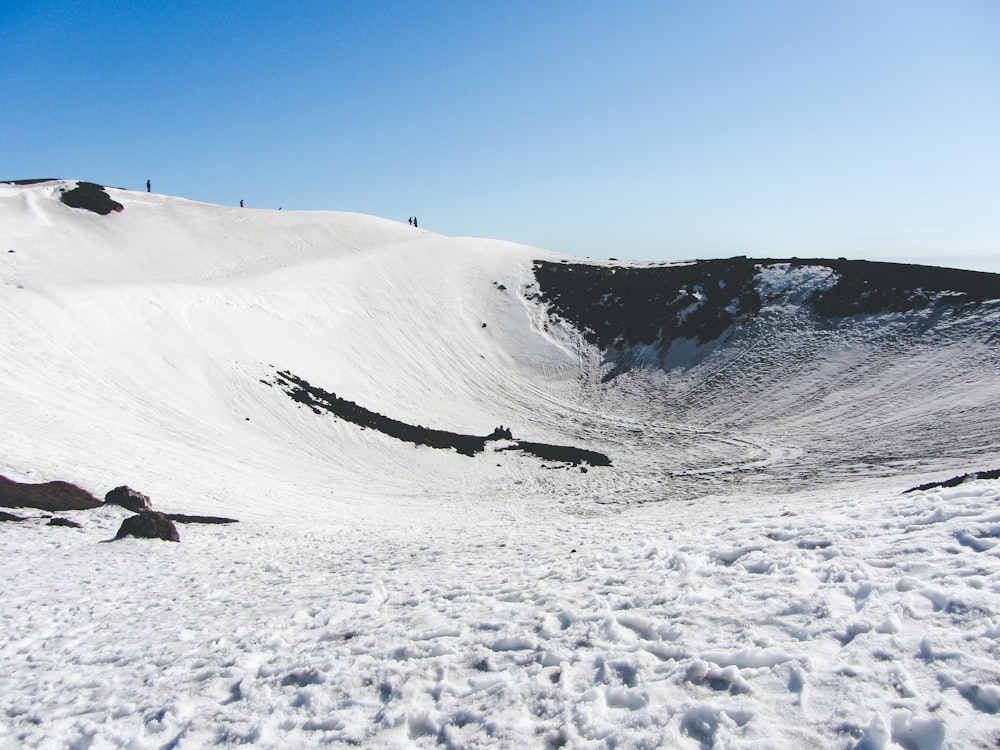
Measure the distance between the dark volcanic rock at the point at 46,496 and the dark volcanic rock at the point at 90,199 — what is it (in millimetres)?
42078

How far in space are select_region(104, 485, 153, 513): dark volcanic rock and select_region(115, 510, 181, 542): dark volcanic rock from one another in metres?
1.60

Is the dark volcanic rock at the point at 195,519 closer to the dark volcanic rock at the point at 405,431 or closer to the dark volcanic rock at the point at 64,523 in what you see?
the dark volcanic rock at the point at 64,523

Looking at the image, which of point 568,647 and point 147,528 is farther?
point 147,528

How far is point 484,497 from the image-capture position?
23.4m

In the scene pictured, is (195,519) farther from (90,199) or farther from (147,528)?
(90,199)

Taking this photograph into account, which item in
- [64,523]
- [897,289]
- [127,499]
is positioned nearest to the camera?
[64,523]

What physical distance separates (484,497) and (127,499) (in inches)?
477

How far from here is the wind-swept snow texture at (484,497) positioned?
17.8ft

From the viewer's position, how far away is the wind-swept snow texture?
5418 mm

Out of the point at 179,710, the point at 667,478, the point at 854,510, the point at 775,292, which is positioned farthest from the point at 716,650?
the point at 775,292

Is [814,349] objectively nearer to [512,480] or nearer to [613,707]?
[512,480]

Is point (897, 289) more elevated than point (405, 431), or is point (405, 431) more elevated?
point (897, 289)

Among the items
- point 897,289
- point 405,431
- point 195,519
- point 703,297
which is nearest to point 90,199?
point 405,431

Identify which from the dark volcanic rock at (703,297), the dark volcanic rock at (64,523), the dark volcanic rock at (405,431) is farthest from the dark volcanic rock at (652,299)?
the dark volcanic rock at (64,523)
